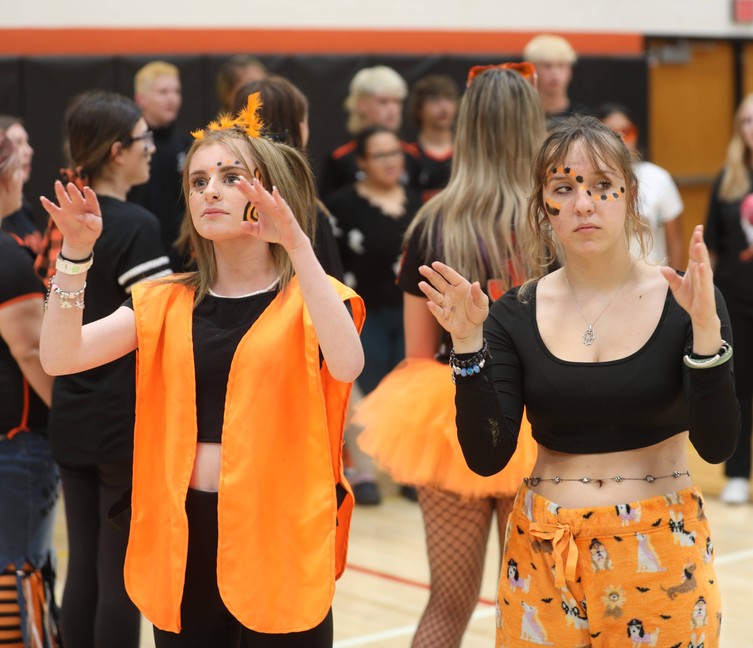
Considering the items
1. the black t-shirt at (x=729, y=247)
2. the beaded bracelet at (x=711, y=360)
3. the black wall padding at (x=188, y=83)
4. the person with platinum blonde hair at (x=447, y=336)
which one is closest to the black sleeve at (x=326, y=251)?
the person with platinum blonde hair at (x=447, y=336)

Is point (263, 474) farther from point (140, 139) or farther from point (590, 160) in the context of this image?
point (140, 139)

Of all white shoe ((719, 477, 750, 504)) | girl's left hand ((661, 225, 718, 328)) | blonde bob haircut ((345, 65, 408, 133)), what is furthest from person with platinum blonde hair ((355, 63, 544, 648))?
blonde bob haircut ((345, 65, 408, 133))

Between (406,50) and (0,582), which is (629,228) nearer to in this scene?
(0,582)

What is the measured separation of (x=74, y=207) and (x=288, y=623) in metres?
0.96

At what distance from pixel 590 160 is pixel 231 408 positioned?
90 centimetres

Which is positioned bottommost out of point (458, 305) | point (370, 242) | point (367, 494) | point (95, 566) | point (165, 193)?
point (367, 494)

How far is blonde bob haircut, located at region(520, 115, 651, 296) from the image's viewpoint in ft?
8.22

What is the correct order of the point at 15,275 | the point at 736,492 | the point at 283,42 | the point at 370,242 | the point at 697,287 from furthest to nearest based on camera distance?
the point at 283,42 < the point at 370,242 < the point at 736,492 < the point at 15,275 < the point at 697,287

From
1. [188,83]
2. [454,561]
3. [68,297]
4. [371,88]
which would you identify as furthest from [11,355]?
[188,83]

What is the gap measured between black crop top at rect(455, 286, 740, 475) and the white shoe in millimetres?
4158

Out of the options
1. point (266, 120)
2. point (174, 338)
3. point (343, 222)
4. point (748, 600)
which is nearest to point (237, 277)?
point (174, 338)

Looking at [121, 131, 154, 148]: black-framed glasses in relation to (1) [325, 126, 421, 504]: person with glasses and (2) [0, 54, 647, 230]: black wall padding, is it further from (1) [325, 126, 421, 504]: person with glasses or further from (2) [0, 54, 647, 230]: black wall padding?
(1) [325, 126, 421, 504]: person with glasses

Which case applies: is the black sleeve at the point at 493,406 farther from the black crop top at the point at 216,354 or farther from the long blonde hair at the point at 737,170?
the long blonde hair at the point at 737,170

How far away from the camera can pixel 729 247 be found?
6508 mm
